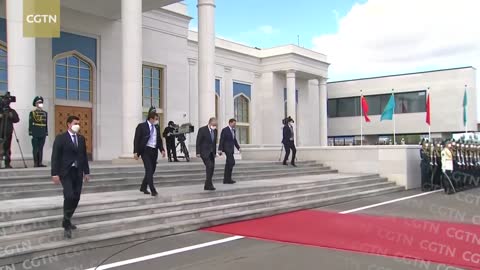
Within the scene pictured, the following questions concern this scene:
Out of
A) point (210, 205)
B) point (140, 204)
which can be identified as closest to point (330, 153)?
point (210, 205)

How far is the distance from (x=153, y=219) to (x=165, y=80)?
55.7 ft

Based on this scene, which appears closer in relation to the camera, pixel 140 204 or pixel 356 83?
pixel 140 204

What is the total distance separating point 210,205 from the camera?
10.9 m

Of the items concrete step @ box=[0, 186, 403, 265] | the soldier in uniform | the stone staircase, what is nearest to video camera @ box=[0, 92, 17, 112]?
the stone staircase

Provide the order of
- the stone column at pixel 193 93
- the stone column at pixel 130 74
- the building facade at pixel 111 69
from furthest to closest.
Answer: the stone column at pixel 193 93
the stone column at pixel 130 74
the building facade at pixel 111 69

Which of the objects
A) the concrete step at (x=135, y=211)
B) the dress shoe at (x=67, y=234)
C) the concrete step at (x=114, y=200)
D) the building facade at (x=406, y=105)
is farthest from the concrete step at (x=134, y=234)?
the building facade at (x=406, y=105)

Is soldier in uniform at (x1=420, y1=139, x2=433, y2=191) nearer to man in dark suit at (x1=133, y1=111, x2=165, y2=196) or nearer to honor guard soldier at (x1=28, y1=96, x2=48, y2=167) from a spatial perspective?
man in dark suit at (x1=133, y1=111, x2=165, y2=196)

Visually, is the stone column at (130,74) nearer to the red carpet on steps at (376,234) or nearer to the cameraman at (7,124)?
the cameraman at (7,124)

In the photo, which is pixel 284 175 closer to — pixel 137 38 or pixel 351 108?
pixel 137 38

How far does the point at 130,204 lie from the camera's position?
976cm

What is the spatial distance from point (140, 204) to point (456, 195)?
36.5ft

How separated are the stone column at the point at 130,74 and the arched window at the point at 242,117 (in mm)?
18864

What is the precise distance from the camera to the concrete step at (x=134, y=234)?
23.1 feet

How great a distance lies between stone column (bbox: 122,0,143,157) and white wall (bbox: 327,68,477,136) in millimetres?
34325
